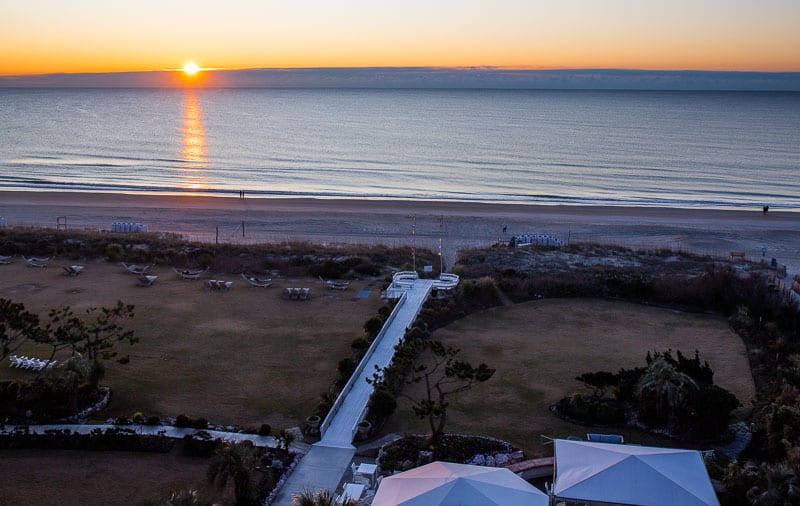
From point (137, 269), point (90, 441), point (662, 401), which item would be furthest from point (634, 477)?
point (137, 269)

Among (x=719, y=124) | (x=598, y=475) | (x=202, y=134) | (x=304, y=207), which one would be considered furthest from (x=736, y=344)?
(x=719, y=124)

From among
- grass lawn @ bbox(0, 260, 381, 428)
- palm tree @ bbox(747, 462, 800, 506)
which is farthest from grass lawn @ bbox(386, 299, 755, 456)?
palm tree @ bbox(747, 462, 800, 506)

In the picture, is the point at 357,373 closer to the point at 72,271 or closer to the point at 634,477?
the point at 634,477

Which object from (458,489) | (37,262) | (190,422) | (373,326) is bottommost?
(37,262)

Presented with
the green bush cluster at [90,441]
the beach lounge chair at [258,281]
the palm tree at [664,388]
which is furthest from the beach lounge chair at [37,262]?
the palm tree at [664,388]

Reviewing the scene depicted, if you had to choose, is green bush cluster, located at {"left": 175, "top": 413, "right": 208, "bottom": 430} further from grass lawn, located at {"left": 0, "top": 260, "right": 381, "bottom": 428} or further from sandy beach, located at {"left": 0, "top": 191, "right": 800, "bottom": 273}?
sandy beach, located at {"left": 0, "top": 191, "right": 800, "bottom": 273}

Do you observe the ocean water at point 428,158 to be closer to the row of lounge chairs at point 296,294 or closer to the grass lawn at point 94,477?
the row of lounge chairs at point 296,294
